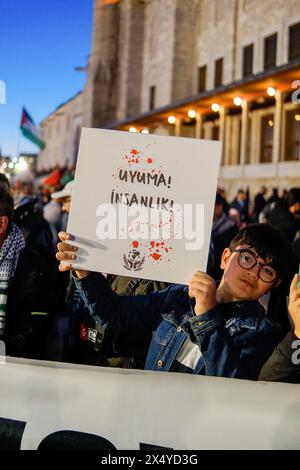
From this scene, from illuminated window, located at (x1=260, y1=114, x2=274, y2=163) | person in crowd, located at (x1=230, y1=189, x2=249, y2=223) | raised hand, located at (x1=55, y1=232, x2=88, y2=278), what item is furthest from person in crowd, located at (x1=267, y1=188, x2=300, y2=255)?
illuminated window, located at (x1=260, y1=114, x2=274, y2=163)

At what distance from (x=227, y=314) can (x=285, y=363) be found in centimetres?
30

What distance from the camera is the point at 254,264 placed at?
224 centimetres

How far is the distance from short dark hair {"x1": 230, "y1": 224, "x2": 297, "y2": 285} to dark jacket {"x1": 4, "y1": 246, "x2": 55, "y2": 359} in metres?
1.12

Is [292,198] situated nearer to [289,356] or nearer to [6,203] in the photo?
[6,203]

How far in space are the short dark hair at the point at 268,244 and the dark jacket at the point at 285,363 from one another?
365 millimetres

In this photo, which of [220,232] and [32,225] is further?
[220,232]

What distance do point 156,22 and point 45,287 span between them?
34263mm

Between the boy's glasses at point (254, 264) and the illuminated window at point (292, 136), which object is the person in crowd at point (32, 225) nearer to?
the boy's glasses at point (254, 264)

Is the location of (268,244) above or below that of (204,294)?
above

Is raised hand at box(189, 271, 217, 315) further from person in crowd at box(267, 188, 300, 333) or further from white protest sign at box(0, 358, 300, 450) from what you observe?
person in crowd at box(267, 188, 300, 333)

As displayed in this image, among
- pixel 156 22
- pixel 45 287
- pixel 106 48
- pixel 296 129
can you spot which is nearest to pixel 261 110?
pixel 296 129

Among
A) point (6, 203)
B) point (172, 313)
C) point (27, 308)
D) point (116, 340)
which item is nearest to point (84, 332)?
point (116, 340)

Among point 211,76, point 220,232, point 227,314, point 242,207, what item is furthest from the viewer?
point 211,76

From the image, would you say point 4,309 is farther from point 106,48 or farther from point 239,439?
point 106,48
